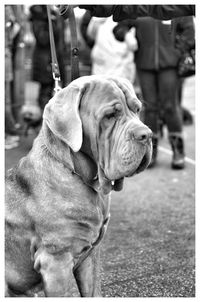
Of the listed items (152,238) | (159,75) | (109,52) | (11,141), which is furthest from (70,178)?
(109,52)

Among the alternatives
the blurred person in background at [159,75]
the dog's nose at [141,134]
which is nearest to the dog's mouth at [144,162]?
the dog's nose at [141,134]

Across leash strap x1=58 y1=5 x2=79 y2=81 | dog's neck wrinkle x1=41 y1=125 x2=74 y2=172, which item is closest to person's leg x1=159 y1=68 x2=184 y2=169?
leash strap x1=58 y1=5 x2=79 y2=81

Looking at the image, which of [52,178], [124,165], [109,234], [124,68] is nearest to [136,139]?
[124,165]

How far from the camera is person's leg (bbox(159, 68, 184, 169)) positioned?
19.5ft

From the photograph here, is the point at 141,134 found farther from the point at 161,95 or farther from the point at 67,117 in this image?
the point at 161,95

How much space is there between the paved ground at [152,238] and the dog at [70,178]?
249mm

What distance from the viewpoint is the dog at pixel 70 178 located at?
2.19 meters

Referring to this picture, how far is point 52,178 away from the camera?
92.1 inches

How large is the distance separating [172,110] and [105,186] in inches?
155

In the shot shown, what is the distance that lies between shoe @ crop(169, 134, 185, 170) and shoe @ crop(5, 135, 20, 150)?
80.3 inches

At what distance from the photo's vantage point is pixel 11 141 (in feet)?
22.4

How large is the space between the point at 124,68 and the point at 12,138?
5.84 feet

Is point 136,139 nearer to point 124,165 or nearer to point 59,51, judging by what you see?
point 124,165

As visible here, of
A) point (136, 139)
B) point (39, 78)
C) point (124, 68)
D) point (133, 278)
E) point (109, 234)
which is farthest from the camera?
point (39, 78)
